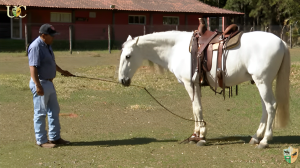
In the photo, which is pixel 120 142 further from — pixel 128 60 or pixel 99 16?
pixel 99 16

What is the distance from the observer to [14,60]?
2014 centimetres

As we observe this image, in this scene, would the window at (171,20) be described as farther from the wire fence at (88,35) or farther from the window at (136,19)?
the wire fence at (88,35)

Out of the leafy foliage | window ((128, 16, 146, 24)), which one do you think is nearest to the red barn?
window ((128, 16, 146, 24))

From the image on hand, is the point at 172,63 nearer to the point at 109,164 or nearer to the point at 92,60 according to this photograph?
the point at 109,164

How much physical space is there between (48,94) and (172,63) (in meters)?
2.09

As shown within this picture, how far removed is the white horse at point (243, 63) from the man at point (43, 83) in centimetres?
121

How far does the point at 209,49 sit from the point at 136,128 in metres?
2.52

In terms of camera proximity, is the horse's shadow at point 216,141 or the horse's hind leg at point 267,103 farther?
the horse's shadow at point 216,141

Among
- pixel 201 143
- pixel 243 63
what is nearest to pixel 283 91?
pixel 243 63

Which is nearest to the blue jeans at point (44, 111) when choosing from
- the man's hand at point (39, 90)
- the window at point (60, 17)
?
the man's hand at point (39, 90)

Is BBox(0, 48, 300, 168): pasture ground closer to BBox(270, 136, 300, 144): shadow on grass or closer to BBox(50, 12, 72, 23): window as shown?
BBox(270, 136, 300, 144): shadow on grass

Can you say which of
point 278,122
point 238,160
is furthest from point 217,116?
→ point 238,160

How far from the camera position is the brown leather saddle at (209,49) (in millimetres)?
6422

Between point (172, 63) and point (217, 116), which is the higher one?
point (172, 63)
